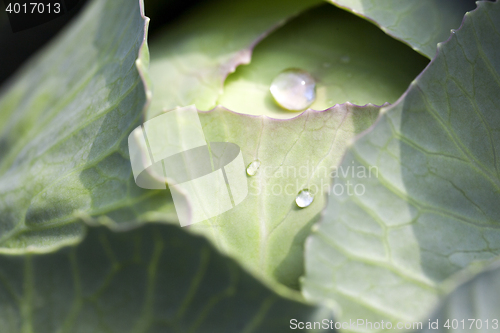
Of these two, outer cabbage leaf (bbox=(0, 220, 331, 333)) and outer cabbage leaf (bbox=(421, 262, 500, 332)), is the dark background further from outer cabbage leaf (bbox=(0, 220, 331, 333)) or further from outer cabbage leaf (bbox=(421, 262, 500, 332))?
outer cabbage leaf (bbox=(421, 262, 500, 332))

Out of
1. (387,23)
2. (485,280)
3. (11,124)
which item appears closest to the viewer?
(485,280)

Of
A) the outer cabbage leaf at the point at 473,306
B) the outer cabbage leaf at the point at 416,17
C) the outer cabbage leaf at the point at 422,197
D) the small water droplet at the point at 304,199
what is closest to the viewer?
the outer cabbage leaf at the point at 473,306

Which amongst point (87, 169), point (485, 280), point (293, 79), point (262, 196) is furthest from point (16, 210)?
point (485, 280)

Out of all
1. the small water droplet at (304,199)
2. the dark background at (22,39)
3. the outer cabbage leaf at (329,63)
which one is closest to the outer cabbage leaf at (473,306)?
the small water droplet at (304,199)

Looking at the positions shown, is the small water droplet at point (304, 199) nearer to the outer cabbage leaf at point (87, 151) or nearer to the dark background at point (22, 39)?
the outer cabbage leaf at point (87, 151)

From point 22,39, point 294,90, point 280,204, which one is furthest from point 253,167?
point 22,39

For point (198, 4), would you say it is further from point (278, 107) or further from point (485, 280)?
point (485, 280)
